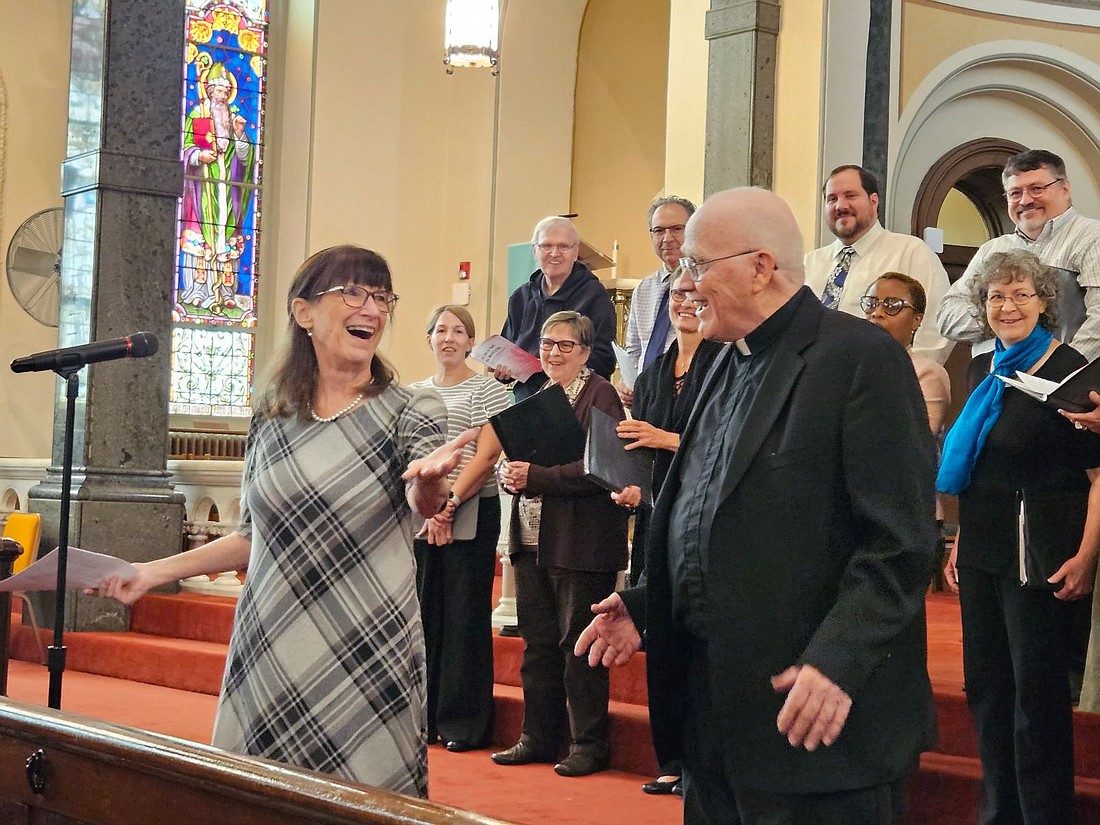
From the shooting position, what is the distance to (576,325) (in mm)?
4375

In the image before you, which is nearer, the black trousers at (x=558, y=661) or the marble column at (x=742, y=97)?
the black trousers at (x=558, y=661)

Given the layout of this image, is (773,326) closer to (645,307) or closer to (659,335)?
(659,335)

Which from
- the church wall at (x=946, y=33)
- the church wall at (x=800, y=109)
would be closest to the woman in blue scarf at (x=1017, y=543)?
the church wall at (x=800, y=109)


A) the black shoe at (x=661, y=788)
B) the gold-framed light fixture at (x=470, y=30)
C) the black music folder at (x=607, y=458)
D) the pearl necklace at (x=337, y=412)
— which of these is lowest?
the black shoe at (x=661, y=788)

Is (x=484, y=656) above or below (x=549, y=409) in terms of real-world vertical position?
below

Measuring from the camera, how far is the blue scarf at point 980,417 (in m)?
3.24

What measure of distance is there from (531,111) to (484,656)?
674 cm

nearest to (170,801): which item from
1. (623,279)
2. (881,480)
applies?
(881,480)

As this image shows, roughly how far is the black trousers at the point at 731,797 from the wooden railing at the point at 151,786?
623mm

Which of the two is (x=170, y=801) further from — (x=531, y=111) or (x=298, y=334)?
(x=531, y=111)

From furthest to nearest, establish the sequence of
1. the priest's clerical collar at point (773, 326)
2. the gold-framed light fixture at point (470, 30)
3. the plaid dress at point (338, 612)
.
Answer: the gold-framed light fixture at point (470, 30) < the plaid dress at point (338, 612) < the priest's clerical collar at point (773, 326)

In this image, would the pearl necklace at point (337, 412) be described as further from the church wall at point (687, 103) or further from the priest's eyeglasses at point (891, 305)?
the church wall at point (687, 103)

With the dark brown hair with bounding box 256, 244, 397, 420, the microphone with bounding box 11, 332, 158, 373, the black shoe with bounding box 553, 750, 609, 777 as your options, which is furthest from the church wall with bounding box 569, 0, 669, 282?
the dark brown hair with bounding box 256, 244, 397, 420

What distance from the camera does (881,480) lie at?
195cm
